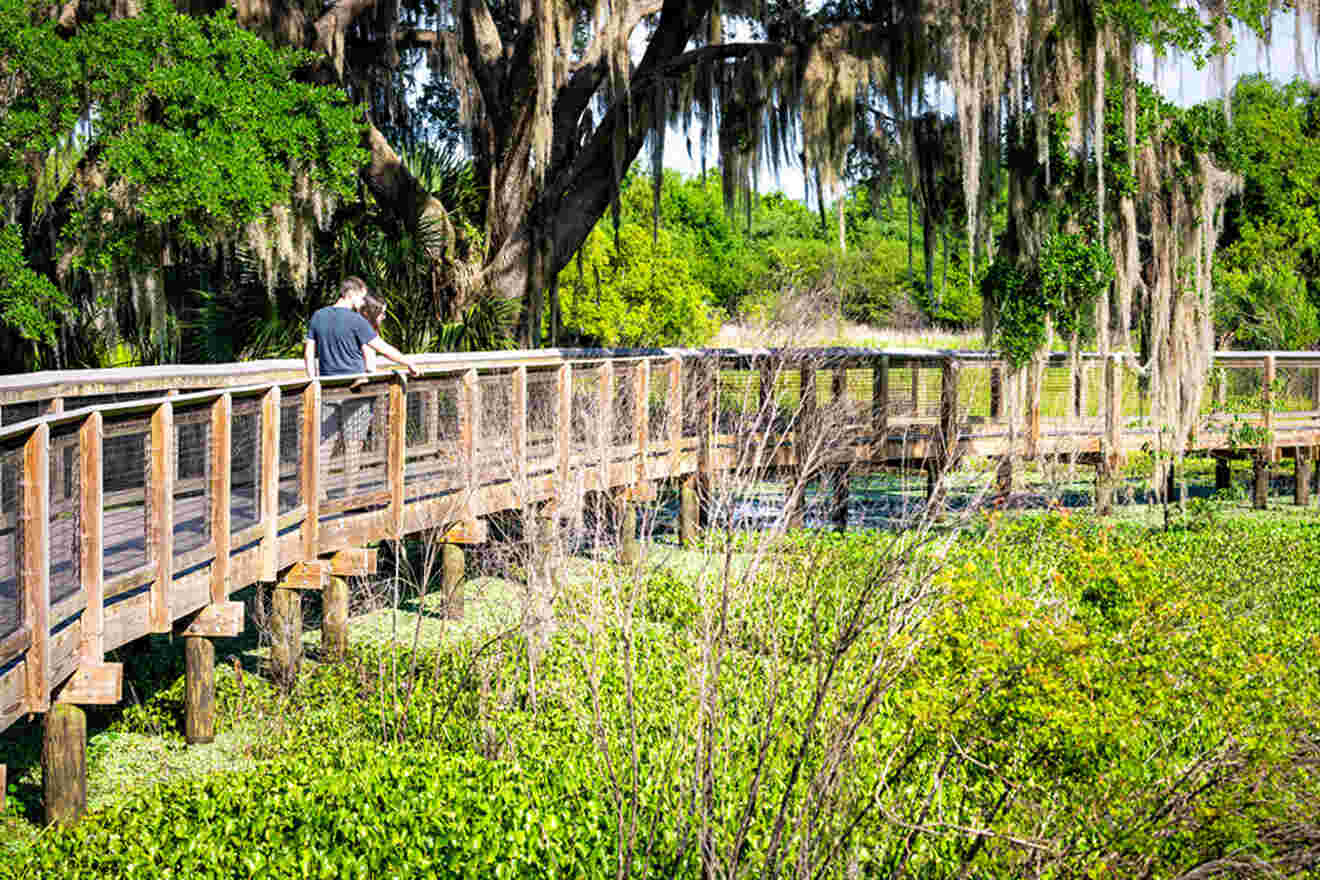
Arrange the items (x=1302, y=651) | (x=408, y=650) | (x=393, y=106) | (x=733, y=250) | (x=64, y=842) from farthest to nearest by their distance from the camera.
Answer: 1. (x=733, y=250)
2. (x=393, y=106)
3. (x=408, y=650)
4. (x=1302, y=651)
5. (x=64, y=842)

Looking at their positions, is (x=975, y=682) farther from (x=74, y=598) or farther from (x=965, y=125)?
(x=965, y=125)

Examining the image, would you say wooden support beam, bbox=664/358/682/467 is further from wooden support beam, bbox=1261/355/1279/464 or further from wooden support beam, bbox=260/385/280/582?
wooden support beam, bbox=1261/355/1279/464

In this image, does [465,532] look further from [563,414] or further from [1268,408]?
[1268,408]

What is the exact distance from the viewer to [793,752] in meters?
8.97

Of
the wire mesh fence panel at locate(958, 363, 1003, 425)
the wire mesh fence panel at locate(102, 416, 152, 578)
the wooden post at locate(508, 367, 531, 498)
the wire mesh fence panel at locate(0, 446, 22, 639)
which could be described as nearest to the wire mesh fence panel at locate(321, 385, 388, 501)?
the wooden post at locate(508, 367, 531, 498)

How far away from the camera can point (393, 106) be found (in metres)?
21.8

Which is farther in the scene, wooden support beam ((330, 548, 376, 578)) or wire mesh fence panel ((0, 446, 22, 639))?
wooden support beam ((330, 548, 376, 578))

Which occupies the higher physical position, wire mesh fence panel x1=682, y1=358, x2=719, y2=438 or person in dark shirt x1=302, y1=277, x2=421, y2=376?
person in dark shirt x1=302, y1=277, x2=421, y2=376

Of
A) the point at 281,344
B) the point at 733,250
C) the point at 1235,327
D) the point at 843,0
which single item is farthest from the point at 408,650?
the point at 733,250

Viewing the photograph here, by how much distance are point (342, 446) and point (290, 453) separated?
2.75ft

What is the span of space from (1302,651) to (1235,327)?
2605cm

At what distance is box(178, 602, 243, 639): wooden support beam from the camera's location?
903cm

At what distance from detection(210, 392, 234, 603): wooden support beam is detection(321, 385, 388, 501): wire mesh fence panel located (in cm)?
150

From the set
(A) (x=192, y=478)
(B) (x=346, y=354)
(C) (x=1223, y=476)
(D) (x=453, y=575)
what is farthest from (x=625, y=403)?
(C) (x=1223, y=476)
